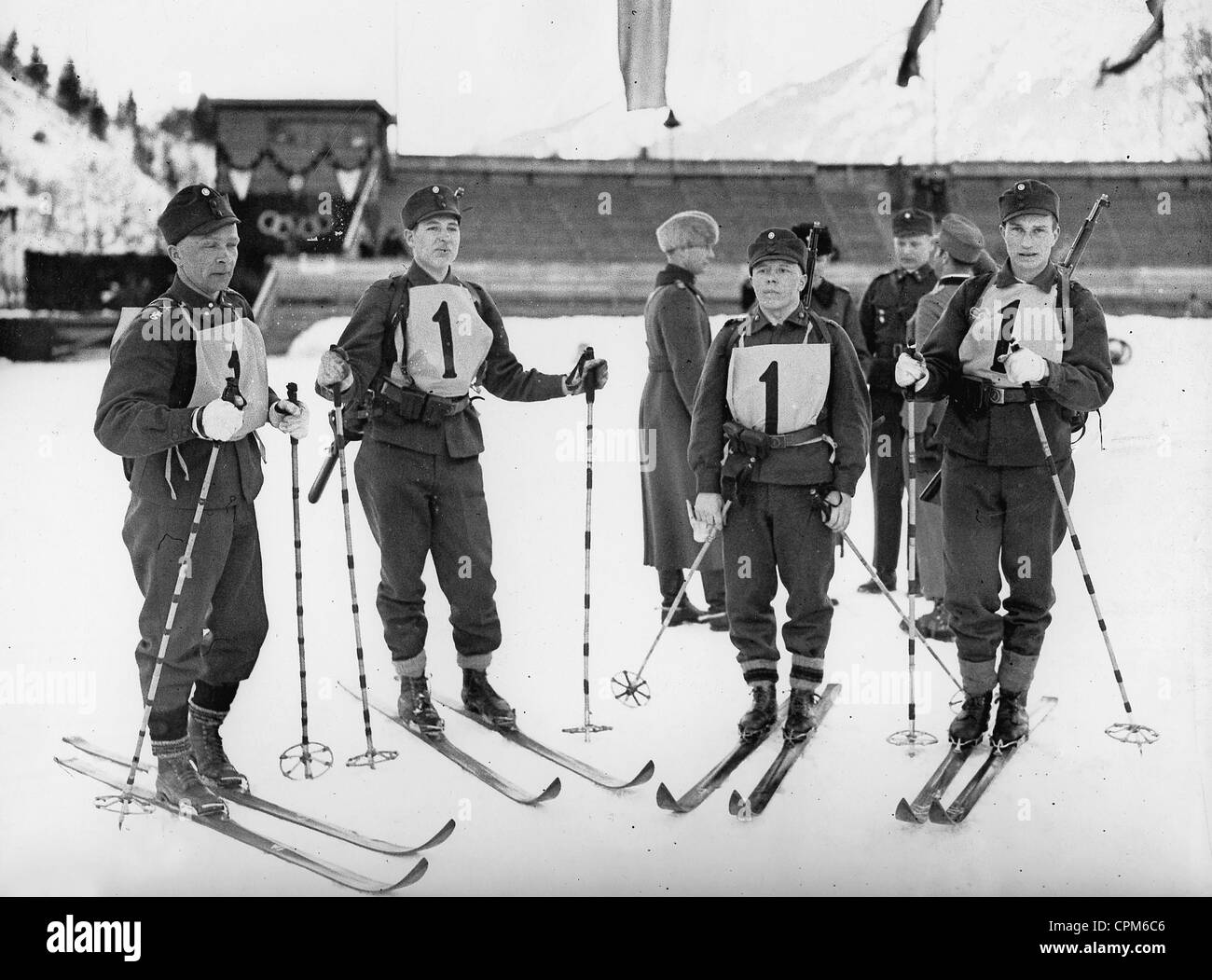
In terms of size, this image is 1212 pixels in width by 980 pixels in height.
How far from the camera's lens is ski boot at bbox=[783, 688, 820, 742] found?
4.16 meters

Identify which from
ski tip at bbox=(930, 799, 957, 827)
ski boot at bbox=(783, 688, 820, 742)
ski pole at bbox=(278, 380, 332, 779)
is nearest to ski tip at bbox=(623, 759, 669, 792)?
ski boot at bbox=(783, 688, 820, 742)

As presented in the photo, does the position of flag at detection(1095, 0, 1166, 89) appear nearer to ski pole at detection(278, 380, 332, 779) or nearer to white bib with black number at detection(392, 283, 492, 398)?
white bib with black number at detection(392, 283, 492, 398)

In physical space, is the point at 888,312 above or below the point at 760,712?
above

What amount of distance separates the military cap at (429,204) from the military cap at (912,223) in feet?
6.81

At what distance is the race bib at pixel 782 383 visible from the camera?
13.2ft

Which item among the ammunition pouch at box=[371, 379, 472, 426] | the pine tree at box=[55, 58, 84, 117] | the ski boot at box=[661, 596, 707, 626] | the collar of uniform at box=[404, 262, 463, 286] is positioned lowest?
the ski boot at box=[661, 596, 707, 626]

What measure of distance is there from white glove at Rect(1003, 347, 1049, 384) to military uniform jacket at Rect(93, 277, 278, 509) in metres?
2.30

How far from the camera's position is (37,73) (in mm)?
4141

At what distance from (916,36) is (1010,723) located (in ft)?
7.65

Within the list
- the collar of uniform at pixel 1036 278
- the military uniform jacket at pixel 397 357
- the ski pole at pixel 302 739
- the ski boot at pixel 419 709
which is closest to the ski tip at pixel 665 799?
the ski boot at pixel 419 709

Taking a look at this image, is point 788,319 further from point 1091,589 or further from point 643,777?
point 643,777

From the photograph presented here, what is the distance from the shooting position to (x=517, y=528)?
16.6 ft

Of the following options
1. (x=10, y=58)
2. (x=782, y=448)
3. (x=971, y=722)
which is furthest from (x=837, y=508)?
(x=10, y=58)
